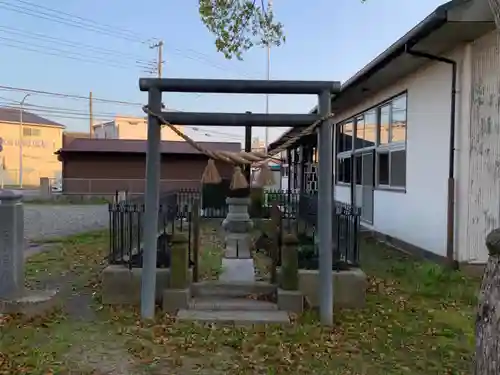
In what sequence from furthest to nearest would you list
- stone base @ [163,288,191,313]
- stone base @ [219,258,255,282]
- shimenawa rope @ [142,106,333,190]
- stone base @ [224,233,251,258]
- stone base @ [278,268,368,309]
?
stone base @ [224,233,251,258], stone base @ [219,258,255,282], stone base @ [278,268,368,309], stone base @ [163,288,191,313], shimenawa rope @ [142,106,333,190]

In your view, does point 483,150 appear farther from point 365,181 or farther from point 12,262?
point 12,262

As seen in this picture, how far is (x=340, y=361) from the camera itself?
379 cm

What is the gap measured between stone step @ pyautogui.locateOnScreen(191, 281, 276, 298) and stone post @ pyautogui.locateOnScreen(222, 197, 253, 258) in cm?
250

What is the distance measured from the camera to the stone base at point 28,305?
477cm

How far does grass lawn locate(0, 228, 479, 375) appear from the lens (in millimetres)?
3656

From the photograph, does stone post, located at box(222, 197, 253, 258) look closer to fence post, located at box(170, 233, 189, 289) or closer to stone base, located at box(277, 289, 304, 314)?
fence post, located at box(170, 233, 189, 289)

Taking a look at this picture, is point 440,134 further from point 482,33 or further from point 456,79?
point 482,33

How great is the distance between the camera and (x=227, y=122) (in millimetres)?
4914

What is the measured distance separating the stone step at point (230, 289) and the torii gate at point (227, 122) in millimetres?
699

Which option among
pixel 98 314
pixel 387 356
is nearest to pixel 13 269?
pixel 98 314

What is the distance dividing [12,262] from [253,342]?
8.68 ft

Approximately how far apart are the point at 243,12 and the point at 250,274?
398cm

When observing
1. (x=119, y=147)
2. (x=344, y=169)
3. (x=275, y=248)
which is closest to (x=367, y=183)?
(x=344, y=169)

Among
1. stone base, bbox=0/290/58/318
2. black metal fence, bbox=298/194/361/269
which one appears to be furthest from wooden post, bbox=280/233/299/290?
stone base, bbox=0/290/58/318
